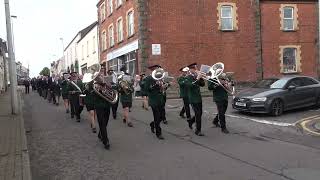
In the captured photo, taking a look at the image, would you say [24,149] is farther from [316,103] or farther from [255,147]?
[316,103]

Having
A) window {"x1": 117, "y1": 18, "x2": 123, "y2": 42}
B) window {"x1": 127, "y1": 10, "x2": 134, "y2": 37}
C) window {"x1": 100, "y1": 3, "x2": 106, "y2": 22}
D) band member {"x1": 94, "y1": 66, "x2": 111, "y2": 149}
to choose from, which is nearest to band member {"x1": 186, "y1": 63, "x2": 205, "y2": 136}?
band member {"x1": 94, "y1": 66, "x2": 111, "y2": 149}

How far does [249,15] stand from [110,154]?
78.3 ft

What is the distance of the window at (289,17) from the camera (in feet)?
109

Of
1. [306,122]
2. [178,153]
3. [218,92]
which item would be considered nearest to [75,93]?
[218,92]

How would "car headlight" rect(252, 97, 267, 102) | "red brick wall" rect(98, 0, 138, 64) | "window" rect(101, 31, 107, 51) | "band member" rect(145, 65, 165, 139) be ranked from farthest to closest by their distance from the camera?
"window" rect(101, 31, 107, 51)
"red brick wall" rect(98, 0, 138, 64)
"car headlight" rect(252, 97, 267, 102)
"band member" rect(145, 65, 165, 139)

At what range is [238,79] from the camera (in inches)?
1281

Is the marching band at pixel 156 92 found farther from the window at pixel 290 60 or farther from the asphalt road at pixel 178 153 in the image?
the window at pixel 290 60

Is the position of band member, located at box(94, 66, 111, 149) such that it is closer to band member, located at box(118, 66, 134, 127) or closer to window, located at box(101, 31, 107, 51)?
band member, located at box(118, 66, 134, 127)

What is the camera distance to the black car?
16.9 metres

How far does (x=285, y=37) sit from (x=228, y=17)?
4171 millimetres

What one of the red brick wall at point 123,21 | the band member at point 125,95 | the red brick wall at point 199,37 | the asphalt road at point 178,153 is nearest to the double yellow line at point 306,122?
the asphalt road at point 178,153

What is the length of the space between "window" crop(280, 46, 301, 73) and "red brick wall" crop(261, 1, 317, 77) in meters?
0.32

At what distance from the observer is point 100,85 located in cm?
1128

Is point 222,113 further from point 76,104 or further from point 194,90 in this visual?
point 76,104
